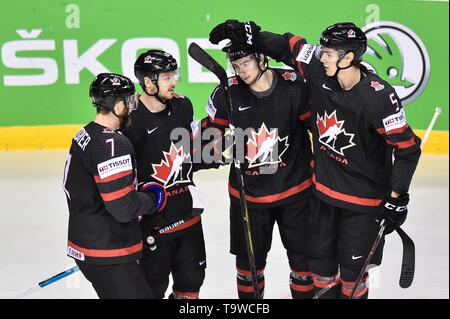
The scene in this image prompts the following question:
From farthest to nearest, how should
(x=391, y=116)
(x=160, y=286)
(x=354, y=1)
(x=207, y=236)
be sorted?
(x=354, y=1), (x=207, y=236), (x=160, y=286), (x=391, y=116)

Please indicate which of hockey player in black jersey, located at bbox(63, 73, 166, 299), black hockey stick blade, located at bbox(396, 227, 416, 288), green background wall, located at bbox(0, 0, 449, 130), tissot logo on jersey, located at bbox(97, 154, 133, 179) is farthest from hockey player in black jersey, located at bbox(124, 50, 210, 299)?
green background wall, located at bbox(0, 0, 449, 130)

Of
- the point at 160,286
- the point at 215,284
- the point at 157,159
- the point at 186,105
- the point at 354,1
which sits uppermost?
the point at 354,1

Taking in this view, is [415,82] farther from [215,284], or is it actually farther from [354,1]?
[215,284]

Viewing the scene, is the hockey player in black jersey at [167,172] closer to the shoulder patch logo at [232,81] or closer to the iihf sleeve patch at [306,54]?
the shoulder patch logo at [232,81]

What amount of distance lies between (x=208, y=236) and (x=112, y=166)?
1.94 m

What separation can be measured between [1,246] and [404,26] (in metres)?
3.30

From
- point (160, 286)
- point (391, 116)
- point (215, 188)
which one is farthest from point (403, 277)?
point (215, 188)

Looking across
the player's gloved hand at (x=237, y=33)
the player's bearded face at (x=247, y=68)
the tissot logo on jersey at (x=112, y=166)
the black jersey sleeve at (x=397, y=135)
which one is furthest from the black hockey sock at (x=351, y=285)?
the tissot logo on jersey at (x=112, y=166)

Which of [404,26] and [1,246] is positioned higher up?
[404,26]

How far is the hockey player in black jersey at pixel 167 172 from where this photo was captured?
3000 millimetres

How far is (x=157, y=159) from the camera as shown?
303 cm

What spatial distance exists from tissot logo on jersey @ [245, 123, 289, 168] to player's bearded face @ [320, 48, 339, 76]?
347 mm

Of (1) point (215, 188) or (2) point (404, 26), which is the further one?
(2) point (404, 26)

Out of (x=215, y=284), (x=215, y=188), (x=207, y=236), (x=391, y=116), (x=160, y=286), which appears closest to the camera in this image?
(x=391, y=116)
